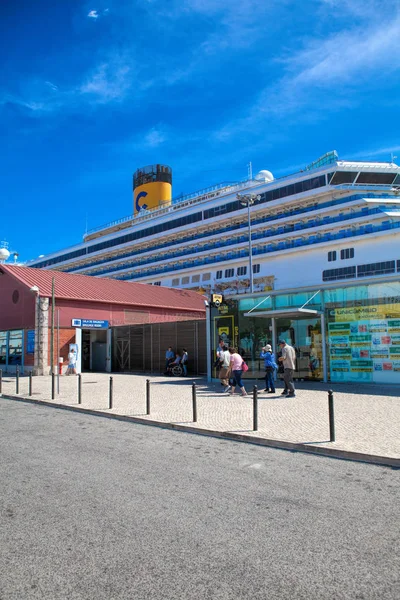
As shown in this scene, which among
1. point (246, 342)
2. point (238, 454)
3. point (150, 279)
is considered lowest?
point (238, 454)

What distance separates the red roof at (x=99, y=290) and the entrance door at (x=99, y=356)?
2938mm

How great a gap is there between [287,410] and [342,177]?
4094 centimetres

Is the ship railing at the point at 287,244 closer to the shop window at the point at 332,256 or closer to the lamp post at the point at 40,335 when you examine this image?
the shop window at the point at 332,256

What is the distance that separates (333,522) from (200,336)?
750 inches

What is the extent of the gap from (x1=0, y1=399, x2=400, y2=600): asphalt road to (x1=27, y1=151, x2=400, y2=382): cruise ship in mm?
9825

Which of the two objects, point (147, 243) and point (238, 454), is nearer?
point (238, 454)

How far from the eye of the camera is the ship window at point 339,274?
45.8 m

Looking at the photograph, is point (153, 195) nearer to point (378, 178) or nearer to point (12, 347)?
point (378, 178)

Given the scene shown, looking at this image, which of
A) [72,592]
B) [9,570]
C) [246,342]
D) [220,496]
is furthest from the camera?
[246,342]

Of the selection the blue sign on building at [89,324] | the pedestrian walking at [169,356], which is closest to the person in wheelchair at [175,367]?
the pedestrian walking at [169,356]

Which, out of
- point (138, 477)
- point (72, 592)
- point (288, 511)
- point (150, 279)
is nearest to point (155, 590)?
point (72, 592)

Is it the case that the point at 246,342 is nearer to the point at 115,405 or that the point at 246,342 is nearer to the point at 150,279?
the point at 115,405

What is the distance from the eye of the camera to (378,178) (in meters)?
47.7

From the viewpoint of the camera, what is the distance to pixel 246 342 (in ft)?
61.6
